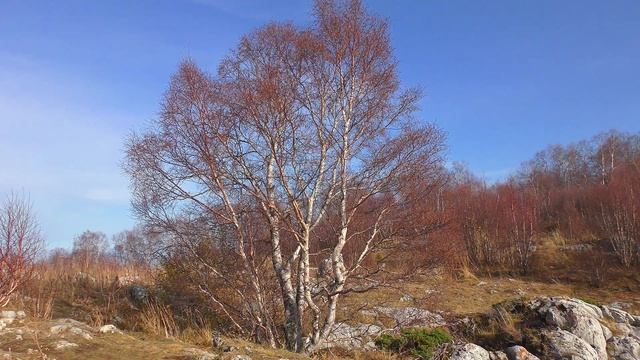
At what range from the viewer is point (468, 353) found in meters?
9.68

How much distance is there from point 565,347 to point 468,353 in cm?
234

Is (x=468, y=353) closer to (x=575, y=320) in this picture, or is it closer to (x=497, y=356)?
(x=497, y=356)

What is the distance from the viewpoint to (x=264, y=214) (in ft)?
Result: 32.6

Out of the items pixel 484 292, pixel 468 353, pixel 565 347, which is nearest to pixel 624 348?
pixel 565 347

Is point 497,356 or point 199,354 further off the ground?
point 199,354

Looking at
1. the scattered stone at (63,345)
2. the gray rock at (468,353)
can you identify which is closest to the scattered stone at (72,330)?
the scattered stone at (63,345)

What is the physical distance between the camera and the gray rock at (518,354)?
Result: 33.7ft

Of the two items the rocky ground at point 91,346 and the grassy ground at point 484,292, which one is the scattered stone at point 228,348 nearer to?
the rocky ground at point 91,346

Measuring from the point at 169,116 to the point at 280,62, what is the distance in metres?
2.44

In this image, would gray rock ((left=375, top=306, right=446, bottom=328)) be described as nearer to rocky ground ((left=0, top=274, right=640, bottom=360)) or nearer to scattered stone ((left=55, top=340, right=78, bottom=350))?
rocky ground ((left=0, top=274, right=640, bottom=360))

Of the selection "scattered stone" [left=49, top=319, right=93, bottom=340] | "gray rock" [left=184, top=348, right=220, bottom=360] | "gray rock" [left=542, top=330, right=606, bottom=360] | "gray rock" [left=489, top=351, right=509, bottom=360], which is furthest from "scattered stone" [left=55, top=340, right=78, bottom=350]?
"gray rock" [left=542, top=330, right=606, bottom=360]

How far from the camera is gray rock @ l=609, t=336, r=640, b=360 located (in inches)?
444

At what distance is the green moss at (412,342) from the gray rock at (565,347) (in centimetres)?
198

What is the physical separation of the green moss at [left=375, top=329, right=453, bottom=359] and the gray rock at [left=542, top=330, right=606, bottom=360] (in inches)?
78.0
